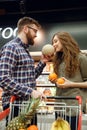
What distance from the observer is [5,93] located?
2.28 metres

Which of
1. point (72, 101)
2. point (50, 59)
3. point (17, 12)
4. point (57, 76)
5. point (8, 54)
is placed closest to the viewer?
point (8, 54)

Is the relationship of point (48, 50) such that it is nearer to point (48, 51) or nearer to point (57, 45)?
point (48, 51)

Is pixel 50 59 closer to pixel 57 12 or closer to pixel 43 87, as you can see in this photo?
pixel 43 87

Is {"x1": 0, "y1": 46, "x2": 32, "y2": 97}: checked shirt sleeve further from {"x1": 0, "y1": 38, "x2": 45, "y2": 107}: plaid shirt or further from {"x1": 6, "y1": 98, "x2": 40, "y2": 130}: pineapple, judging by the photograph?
{"x1": 6, "y1": 98, "x2": 40, "y2": 130}: pineapple

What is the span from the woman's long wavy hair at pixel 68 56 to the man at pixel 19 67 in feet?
0.92

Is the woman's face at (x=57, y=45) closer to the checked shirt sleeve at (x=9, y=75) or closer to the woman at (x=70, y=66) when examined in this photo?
the woman at (x=70, y=66)

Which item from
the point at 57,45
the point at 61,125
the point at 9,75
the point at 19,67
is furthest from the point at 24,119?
the point at 57,45

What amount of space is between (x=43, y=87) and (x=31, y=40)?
131 inches

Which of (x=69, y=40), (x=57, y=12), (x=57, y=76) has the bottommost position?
(x=57, y=76)

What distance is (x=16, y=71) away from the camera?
229 cm

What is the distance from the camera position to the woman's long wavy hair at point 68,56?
7.93 feet

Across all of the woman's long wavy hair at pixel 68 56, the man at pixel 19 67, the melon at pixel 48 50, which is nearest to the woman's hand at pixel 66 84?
the woman's long wavy hair at pixel 68 56

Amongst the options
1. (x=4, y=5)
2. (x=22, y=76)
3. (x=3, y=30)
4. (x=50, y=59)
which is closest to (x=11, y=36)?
(x=3, y=30)

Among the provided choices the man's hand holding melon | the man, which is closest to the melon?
the man's hand holding melon
